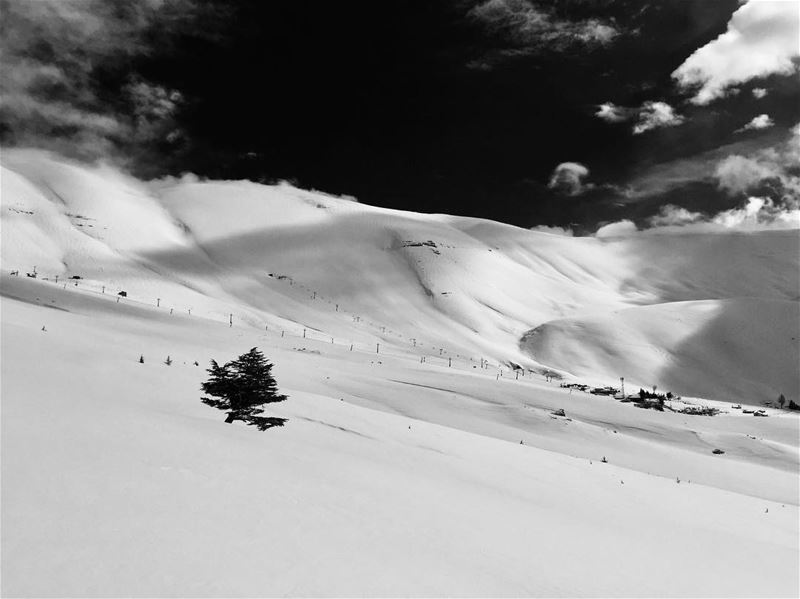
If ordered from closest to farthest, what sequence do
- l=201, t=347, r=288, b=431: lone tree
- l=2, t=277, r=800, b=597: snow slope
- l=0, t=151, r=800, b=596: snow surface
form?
l=2, t=277, r=800, b=597: snow slope, l=0, t=151, r=800, b=596: snow surface, l=201, t=347, r=288, b=431: lone tree

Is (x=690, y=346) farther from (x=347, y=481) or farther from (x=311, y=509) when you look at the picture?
(x=311, y=509)

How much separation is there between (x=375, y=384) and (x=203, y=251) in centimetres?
9561

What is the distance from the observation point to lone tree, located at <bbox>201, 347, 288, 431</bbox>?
37.4 feet

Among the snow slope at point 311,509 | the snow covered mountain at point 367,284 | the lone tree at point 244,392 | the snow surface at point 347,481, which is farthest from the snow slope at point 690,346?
the lone tree at point 244,392

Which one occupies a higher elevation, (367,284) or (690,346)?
(367,284)

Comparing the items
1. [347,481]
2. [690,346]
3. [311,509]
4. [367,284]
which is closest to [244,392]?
[347,481]

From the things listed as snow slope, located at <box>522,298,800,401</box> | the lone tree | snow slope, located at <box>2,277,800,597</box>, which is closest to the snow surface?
snow slope, located at <box>2,277,800,597</box>

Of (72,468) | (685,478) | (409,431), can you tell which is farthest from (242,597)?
(685,478)

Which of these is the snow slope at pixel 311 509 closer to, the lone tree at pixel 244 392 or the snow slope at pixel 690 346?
the lone tree at pixel 244 392

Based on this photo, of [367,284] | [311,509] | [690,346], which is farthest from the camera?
[367,284]

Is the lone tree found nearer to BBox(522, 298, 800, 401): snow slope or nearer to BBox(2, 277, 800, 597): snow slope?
BBox(2, 277, 800, 597): snow slope

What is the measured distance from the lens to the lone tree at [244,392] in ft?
37.4

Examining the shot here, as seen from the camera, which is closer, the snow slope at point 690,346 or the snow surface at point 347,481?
the snow surface at point 347,481

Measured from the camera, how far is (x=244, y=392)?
464 inches
